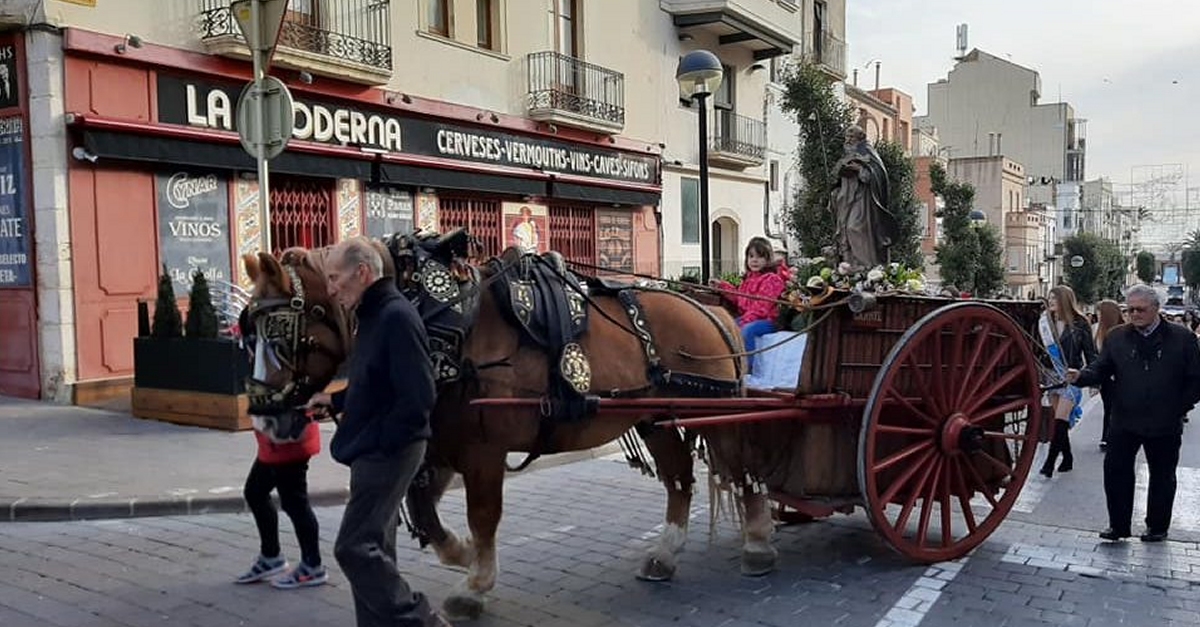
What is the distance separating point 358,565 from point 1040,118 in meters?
76.3

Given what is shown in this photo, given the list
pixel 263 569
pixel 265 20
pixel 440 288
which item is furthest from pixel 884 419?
pixel 265 20

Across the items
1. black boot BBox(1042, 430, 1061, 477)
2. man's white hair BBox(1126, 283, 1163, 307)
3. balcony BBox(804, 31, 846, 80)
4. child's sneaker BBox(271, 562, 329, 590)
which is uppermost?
balcony BBox(804, 31, 846, 80)

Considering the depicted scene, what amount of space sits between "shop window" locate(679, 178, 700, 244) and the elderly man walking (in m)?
16.8

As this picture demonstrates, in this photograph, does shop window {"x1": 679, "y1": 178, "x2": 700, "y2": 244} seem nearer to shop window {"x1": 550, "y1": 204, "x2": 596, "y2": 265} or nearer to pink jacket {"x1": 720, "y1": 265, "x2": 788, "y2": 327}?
shop window {"x1": 550, "y1": 204, "x2": 596, "y2": 265}

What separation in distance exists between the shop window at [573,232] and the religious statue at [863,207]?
1018 cm

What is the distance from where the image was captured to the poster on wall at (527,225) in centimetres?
1781

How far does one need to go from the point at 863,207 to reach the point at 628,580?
188 inches

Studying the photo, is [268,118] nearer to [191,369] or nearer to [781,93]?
[191,369]

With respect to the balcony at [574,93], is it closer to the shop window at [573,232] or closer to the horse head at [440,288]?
the shop window at [573,232]

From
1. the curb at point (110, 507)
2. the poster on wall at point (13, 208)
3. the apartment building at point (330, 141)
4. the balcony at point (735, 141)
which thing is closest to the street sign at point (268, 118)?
the apartment building at point (330, 141)

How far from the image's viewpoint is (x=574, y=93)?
19.1 meters

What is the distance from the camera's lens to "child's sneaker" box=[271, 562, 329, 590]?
5.18 m

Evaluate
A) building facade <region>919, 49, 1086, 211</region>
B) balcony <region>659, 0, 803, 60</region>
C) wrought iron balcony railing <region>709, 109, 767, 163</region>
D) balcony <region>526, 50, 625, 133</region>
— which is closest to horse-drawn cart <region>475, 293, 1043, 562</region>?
balcony <region>526, 50, 625, 133</region>

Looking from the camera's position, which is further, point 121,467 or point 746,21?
point 746,21
